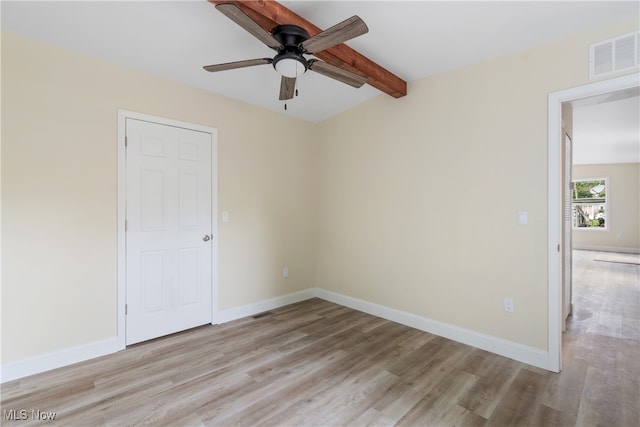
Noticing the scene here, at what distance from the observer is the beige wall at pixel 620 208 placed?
8070 mm

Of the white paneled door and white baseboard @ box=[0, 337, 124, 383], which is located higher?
the white paneled door

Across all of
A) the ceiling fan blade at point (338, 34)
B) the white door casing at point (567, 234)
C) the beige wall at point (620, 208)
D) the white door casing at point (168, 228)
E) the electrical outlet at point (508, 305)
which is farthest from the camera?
the beige wall at point (620, 208)

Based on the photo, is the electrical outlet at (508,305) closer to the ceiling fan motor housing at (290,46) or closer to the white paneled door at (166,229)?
the ceiling fan motor housing at (290,46)

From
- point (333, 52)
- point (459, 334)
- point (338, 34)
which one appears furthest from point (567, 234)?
point (338, 34)

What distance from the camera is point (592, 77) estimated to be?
2.22m

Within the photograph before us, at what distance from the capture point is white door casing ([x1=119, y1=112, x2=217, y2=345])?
2.82m

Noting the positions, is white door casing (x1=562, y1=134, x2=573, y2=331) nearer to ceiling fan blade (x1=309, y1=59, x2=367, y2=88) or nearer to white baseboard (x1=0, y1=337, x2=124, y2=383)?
ceiling fan blade (x1=309, y1=59, x2=367, y2=88)

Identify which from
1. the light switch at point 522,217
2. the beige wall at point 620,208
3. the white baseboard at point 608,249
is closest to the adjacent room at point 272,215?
the light switch at point 522,217

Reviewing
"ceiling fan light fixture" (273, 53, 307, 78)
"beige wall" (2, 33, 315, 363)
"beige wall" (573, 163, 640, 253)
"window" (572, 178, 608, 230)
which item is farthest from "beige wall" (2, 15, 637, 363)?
"beige wall" (573, 163, 640, 253)

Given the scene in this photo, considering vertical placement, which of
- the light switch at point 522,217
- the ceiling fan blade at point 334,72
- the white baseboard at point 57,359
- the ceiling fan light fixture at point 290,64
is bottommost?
the white baseboard at point 57,359

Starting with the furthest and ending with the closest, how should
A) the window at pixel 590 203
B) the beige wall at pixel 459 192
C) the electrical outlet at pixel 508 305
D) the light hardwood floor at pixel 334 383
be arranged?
1. the window at pixel 590 203
2. the electrical outlet at pixel 508 305
3. the beige wall at pixel 459 192
4. the light hardwood floor at pixel 334 383

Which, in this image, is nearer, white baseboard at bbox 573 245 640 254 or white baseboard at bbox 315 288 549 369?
white baseboard at bbox 315 288 549 369

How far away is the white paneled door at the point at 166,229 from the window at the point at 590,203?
10.1m

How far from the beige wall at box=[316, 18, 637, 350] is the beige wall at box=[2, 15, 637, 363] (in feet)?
0.04
